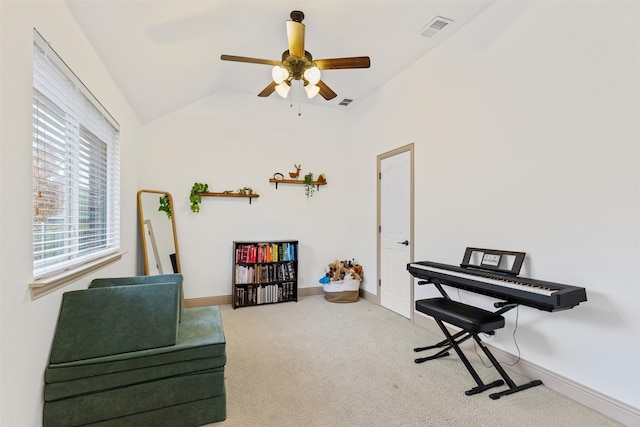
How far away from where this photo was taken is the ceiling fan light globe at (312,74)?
261 cm

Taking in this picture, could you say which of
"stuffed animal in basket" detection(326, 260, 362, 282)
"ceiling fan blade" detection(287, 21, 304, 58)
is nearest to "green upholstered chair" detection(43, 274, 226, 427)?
"ceiling fan blade" detection(287, 21, 304, 58)

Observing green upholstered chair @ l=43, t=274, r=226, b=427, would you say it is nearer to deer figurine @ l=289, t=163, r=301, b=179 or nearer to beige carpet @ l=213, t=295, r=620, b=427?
beige carpet @ l=213, t=295, r=620, b=427

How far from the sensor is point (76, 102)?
2.00 m

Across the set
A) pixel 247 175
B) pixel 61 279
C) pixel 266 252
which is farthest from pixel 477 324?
pixel 247 175

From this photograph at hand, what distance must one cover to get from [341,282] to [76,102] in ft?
11.9

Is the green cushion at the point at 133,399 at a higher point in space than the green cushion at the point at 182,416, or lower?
higher

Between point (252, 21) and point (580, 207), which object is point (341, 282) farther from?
point (252, 21)

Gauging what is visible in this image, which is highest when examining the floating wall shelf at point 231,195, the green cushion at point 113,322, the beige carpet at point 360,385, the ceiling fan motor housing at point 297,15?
the ceiling fan motor housing at point 297,15

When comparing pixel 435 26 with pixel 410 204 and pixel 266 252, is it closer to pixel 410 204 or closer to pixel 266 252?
pixel 410 204

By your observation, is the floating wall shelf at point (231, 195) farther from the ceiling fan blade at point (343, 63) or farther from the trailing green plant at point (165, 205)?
the ceiling fan blade at point (343, 63)

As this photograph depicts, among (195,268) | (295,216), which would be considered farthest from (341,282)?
(195,268)

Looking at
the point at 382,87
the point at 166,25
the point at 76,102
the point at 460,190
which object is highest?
the point at 382,87

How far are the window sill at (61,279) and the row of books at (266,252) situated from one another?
79.1 inches

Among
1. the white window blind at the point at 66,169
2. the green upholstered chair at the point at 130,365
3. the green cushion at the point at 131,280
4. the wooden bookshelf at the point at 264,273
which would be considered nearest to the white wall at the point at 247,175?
the wooden bookshelf at the point at 264,273
